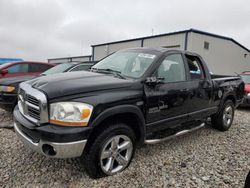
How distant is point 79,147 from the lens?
7.67 ft

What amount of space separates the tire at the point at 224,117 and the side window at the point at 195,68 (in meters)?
1.26

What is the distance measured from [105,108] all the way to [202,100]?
7.69 feet

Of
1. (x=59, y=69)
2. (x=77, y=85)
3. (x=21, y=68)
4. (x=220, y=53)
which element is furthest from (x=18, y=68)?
(x=220, y=53)

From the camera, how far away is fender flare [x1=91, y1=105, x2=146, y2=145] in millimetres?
2418

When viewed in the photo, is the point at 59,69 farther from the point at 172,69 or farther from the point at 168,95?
the point at 168,95

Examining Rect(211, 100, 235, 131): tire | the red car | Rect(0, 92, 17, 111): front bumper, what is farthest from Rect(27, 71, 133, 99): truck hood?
the red car

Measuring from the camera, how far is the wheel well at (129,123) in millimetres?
2572

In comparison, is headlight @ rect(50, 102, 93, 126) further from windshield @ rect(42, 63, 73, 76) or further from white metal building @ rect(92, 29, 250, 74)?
white metal building @ rect(92, 29, 250, 74)

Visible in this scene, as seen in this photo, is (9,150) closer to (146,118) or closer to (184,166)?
(146,118)

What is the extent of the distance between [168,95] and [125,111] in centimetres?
91

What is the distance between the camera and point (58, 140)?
223 centimetres

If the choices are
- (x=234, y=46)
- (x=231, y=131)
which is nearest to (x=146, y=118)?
(x=231, y=131)

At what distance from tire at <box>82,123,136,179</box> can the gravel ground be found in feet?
0.42

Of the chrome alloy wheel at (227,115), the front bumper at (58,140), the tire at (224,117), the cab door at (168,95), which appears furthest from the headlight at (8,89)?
the chrome alloy wheel at (227,115)
